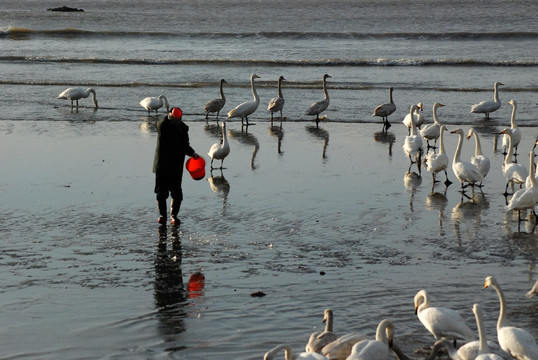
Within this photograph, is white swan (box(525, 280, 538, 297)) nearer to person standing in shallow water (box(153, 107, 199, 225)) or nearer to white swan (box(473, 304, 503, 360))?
white swan (box(473, 304, 503, 360))

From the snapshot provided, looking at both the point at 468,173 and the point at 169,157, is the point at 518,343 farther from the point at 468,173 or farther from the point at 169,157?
the point at 468,173

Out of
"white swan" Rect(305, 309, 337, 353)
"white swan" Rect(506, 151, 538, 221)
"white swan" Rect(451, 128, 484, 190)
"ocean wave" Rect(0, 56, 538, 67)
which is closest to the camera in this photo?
"white swan" Rect(305, 309, 337, 353)

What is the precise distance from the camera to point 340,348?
6.94 metres

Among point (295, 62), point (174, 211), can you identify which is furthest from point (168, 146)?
point (295, 62)

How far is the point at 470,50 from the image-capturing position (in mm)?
38562

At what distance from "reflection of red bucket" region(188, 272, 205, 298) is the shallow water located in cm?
5

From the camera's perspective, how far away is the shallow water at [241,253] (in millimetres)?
7957

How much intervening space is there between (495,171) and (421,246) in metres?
4.94

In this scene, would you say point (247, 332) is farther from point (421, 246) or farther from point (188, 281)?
point (421, 246)

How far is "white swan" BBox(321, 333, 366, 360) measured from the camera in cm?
693

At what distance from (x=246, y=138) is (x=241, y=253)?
8171mm

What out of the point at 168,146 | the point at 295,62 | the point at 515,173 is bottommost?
the point at 515,173

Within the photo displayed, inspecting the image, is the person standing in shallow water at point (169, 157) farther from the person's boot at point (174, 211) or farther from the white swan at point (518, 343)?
the white swan at point (518, 343)

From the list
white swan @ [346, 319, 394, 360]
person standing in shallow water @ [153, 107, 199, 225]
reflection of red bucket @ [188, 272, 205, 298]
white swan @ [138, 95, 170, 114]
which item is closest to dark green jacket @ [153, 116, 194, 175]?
person standing in shallow water @ [153, 107, 199, 225]
